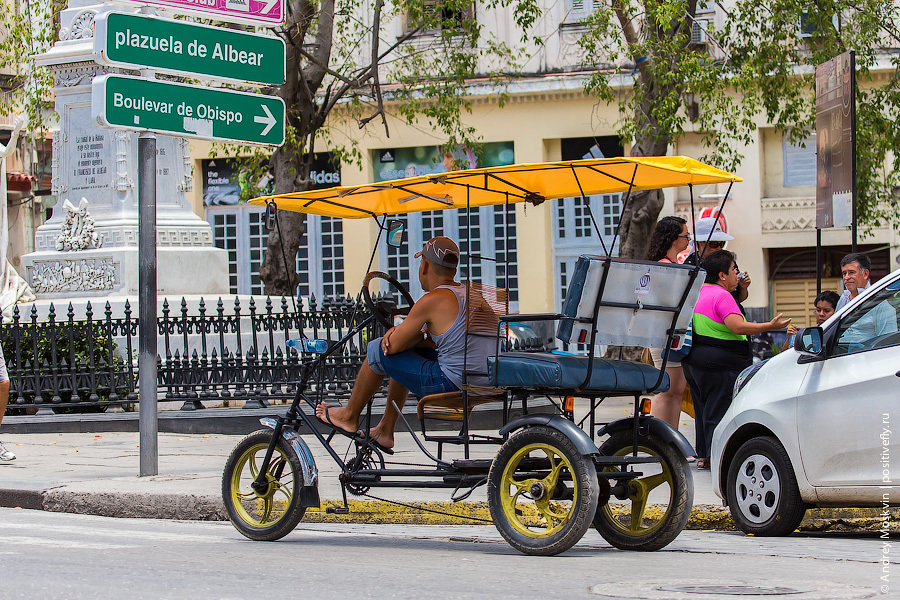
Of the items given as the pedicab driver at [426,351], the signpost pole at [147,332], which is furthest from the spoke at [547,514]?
the signpost pole at [147,332]

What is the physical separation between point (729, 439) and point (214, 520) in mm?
3512

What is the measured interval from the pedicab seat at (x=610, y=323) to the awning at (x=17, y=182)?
2827 centimetres

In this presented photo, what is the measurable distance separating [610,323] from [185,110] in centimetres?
450

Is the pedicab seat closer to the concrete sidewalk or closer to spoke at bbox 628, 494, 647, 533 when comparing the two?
spoke at bbox 628, 494, 647, 533

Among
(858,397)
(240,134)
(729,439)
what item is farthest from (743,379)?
(240,134)

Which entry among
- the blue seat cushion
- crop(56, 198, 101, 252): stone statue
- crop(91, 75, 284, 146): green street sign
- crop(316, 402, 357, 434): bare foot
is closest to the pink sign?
crop(91, 75, 284, 146): green street sign

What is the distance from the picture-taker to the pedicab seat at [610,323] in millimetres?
6633

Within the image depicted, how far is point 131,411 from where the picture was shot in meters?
15.0

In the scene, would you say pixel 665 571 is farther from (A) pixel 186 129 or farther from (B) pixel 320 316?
(B) pixel 320 316

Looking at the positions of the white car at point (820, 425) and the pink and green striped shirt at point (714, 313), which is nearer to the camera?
the white car at point (820, 425)

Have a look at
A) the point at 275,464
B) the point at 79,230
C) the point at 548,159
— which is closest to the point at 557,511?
the point at 275,464

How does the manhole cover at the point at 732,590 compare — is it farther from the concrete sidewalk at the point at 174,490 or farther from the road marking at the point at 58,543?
the road marking at the point at 58,543

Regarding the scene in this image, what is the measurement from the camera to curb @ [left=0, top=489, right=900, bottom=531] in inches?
326

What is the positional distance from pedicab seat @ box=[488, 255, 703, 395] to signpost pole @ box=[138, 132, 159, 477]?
12.9 feet
